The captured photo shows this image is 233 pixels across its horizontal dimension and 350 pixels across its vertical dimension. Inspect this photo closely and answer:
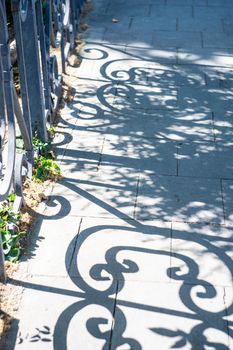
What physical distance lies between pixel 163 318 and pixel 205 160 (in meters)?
1.89

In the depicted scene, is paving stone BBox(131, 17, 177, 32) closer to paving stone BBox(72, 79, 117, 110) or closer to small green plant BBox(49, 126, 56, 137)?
paving stone BBox(72, 79, 117, 110)

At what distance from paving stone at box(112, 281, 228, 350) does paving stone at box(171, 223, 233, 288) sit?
0.34 ft

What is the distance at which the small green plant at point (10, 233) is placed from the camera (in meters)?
3.83

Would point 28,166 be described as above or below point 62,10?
below

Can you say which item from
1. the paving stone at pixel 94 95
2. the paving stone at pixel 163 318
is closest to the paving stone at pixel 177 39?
the paving stone at pixel 94 95

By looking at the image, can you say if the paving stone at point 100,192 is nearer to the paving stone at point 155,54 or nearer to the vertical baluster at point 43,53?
the vertical baluster at point 43,53

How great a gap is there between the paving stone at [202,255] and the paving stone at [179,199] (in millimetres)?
135

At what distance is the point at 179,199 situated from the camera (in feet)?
14.6

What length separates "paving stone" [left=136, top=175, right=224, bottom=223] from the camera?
14.0 ft

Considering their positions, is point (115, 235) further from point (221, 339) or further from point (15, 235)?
point (221, 339)

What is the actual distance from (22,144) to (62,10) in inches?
77.2

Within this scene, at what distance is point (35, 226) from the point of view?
4.15 metres

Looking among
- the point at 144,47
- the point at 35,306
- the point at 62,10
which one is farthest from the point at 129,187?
the point at 144,47

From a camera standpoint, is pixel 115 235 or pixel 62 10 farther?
pixel 62 10
